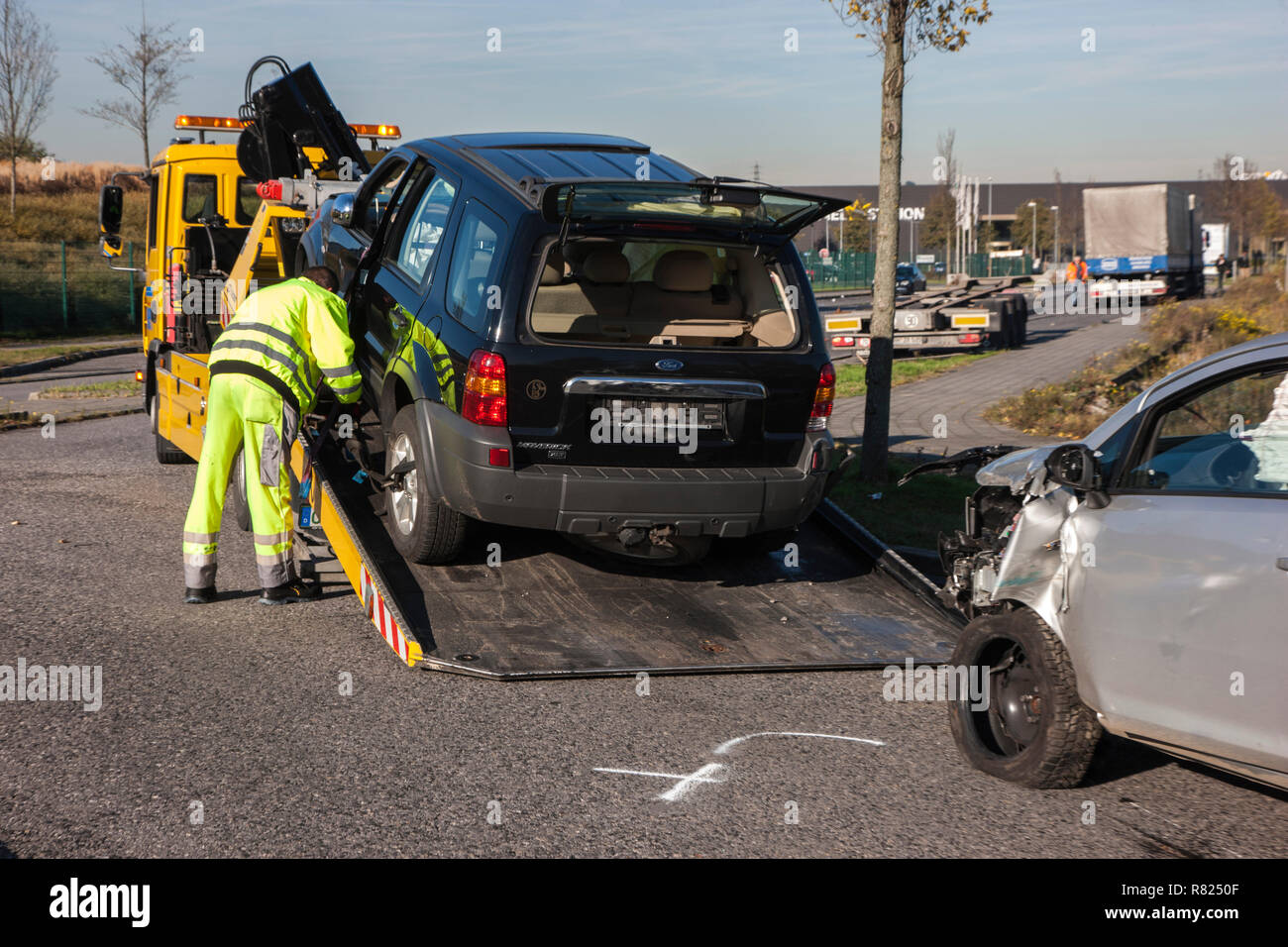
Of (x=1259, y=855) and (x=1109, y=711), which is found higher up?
(x=1109, y=711)

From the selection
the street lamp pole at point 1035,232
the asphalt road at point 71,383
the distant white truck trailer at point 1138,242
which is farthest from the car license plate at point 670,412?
the street lamp pole at point 1035,232

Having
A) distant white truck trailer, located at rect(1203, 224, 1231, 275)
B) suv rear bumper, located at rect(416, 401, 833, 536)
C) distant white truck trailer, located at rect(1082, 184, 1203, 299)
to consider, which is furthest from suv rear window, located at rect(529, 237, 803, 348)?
distant white truck trailer, located at rect(1203, 224, 1231, 275)

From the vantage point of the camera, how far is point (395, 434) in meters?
6.70

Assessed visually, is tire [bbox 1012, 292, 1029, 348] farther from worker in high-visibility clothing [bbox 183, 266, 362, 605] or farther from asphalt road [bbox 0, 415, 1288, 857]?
asphalt road [bbox 0, 415, 1288, 857]

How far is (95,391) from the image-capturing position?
17.3 m

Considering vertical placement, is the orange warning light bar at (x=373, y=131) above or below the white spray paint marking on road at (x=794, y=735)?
above

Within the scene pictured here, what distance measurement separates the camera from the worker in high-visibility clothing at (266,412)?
677cm

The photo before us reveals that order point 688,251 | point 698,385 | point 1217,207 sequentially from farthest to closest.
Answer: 1. point 1217,207
2. point 688,251
3. point 698,385

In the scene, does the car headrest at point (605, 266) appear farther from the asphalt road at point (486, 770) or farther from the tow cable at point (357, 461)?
the asphalt road at point (486, 770)

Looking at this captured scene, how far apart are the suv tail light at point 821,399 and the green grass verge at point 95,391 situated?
13.1 m

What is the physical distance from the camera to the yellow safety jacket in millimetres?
6867
